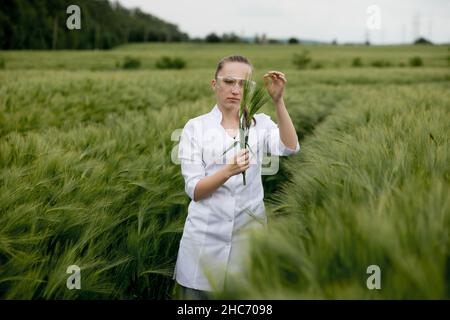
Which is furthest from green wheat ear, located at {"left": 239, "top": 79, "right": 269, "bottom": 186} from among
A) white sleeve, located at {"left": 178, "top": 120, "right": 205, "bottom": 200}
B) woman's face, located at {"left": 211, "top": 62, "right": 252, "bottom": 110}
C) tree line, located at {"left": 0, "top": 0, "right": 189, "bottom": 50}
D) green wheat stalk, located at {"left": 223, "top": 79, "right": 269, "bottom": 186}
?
tree line, located at {"left": 0, "top": 0, "right": 189, "bottom": 50}

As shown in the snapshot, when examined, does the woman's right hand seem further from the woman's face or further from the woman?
the woman's face

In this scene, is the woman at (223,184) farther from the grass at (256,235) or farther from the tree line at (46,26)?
the tree line at (46,26)

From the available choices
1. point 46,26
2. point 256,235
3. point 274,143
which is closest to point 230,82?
point 274,143

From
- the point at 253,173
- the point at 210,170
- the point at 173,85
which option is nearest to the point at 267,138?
the point at 253,173

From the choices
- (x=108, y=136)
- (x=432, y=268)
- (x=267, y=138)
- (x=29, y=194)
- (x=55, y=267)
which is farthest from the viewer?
(x=108, y=136)

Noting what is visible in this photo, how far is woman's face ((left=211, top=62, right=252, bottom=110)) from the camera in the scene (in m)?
1.67

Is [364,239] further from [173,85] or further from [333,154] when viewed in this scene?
[173,85]

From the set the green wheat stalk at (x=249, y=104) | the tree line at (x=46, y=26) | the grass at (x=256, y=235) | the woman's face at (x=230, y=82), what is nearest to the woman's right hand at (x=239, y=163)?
the green wheat stalk at (x=249, y=104)

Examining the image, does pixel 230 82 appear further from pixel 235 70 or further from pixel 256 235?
pixel 256 235

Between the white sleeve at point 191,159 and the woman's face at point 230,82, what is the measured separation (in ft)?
0.62

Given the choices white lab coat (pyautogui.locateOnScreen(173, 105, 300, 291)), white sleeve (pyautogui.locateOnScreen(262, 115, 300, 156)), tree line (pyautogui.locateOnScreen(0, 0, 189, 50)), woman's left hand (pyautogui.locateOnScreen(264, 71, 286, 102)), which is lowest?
white lab coat (pyautogui.locateOnScreen(173, 105, 300, 291))

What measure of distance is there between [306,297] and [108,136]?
2.32 m

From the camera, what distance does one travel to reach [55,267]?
137 centimetres
